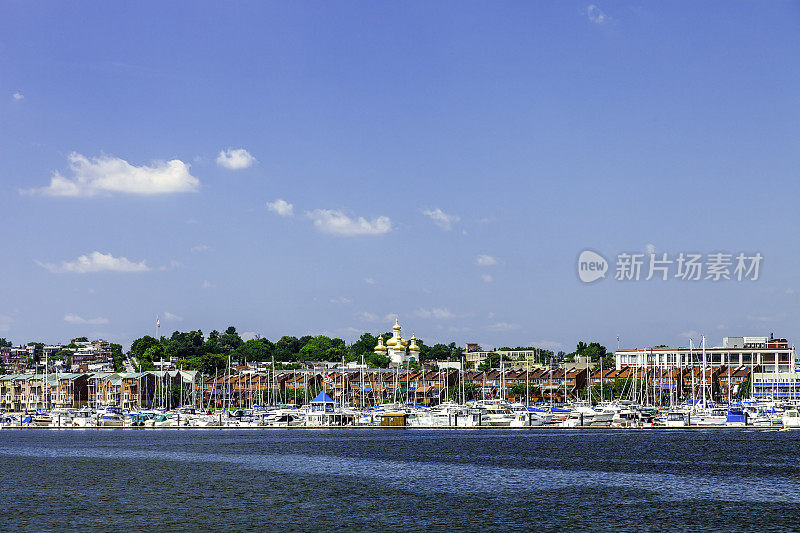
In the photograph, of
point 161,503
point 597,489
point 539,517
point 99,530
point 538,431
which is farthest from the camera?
point 538,431

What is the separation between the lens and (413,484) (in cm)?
7569

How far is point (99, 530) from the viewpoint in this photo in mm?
54688

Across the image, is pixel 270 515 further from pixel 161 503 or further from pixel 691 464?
pixel 691 464

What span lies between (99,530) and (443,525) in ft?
58.9

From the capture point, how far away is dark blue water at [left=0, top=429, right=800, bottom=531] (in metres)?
57.7

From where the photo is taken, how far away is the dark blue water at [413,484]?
57.7 m

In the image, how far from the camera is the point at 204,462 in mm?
98375

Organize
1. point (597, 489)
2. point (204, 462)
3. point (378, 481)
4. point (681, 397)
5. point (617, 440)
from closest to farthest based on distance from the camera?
point (597, 489) → point (378, 481) → point (204, 462) → point (617, 440) → point (681, 397)

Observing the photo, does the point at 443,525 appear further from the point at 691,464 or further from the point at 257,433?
the point at 257,433

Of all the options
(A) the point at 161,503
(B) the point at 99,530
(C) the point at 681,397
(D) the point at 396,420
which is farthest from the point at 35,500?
(C) the point at 681,397

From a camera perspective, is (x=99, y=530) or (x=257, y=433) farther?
(x=257, y=433)

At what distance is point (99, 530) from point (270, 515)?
995cm

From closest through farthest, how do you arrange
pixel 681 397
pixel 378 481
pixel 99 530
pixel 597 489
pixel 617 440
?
pixel 99 530
pixel 597 489
pixel 378 481
pixel 617 440
pixel 681 397

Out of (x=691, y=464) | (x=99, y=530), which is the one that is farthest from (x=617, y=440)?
(x=99, y=530)
